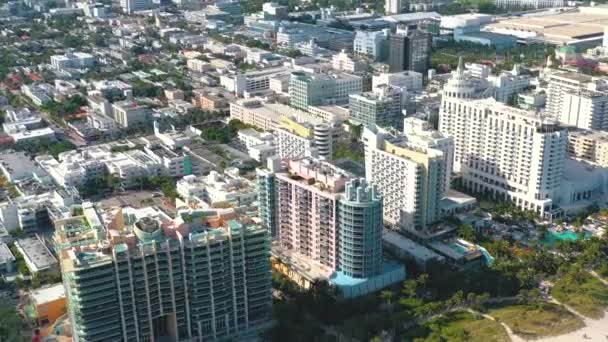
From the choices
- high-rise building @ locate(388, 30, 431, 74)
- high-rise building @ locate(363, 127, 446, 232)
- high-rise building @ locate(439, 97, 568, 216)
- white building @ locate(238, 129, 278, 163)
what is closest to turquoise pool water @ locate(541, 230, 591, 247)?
high-rise building @ locate(439, 97, 568, 216)

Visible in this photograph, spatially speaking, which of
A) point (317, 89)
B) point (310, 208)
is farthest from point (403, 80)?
point (310, 208)

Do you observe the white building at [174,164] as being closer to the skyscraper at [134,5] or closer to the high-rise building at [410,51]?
the high-rise building at [410,51]

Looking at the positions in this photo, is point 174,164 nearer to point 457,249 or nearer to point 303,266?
point 303,266

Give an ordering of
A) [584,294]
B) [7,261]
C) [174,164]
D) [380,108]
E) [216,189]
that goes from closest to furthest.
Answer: [584,294] → [7,261] → [216,189] → [174,164] → [380,108]

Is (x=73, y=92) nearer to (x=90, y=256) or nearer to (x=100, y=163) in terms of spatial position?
(x=100, y=163)

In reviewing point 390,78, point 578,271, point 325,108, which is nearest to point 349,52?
point 390,78

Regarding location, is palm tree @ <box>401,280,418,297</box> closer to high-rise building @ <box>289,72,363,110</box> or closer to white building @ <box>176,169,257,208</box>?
white building @ <box>176,169,257,208</box>
